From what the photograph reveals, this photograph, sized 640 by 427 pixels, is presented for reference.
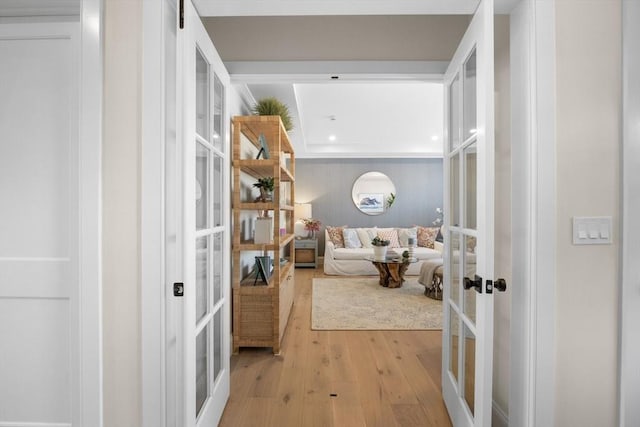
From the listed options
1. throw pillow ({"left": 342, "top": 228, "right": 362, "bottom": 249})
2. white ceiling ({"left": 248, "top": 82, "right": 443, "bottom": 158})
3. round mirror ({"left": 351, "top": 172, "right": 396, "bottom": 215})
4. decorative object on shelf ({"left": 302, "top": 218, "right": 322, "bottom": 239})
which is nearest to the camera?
white ceiling ({"left": 248, "top": 82, "right": 443, "bottom": 158})

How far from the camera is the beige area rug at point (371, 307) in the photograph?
3377 millimetres

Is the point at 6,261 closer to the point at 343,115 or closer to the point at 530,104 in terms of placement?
the point at 530,104

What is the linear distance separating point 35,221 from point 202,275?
763 mm

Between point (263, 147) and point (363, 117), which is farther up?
point (363, 117)

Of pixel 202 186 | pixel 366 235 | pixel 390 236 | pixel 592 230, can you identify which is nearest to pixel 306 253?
pixel 366 235

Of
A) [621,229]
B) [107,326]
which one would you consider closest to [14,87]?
[107,326]

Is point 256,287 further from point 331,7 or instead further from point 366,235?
point 366,235

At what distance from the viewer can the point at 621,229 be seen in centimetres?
127

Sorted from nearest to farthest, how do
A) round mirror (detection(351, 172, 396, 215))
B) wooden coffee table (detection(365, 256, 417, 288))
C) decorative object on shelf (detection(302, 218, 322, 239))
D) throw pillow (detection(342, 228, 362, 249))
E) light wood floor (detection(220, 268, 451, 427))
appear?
1. light wood floor (detection(220, 268, 451, 427))
2. wooden coffee table (detection(365, 256, 417, 288))
3. throw pillow (detection(342, 228, 362, 249))
4. decorative object on shelf (detection(302, 218, 322, 239))
5. round mirror (detection(351, 172, 396, 215))

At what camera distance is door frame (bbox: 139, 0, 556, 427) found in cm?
122

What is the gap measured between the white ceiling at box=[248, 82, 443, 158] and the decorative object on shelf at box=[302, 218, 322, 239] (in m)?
1.50

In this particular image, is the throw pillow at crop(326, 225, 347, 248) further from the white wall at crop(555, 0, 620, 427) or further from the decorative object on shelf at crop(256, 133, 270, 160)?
the white wall at crop(555, 0, 620, 427)

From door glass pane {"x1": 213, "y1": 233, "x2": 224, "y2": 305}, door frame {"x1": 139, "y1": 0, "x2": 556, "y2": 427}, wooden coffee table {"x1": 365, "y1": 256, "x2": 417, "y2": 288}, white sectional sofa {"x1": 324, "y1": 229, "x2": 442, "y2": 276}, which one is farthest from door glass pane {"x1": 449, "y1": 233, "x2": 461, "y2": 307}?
white sectional sofa {"x1": 324, "y1": 229, "x2": 442, "y2": 276}

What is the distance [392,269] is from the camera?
4961 millimetres
